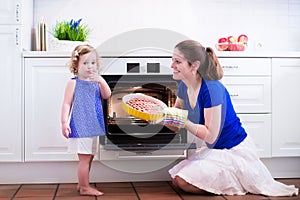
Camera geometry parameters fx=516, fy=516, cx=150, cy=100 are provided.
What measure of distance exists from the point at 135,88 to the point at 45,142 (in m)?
0.62

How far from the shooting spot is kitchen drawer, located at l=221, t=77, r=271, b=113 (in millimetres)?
3141

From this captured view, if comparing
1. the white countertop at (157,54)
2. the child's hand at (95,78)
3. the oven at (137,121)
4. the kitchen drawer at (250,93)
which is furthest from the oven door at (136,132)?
the kitchen drawer at (250,93)

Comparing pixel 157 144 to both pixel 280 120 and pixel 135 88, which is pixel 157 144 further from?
pixel 280 120

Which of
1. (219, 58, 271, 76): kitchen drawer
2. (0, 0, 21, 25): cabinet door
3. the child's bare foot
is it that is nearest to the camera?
the child's bare foot

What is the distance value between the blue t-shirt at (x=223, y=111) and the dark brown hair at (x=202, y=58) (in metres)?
0.04

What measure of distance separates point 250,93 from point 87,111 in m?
1.03

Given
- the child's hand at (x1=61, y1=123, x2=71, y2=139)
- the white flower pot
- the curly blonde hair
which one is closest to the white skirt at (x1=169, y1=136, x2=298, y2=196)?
the child's hand at (x1=61, y1=123, x2=71, y2=139)

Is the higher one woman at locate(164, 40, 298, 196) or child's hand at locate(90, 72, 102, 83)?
child's hand at locate(90, 72, 102, 83)

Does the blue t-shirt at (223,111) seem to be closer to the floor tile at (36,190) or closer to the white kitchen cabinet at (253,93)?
the white kitchen cabinet at (253,93)

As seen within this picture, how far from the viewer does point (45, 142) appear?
119 inches

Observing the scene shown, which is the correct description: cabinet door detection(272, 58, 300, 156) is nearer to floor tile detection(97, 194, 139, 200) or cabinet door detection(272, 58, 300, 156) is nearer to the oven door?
the oven door

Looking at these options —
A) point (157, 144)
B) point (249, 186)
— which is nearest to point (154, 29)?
point (157, 144)

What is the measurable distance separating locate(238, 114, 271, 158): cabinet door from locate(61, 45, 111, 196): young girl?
92cm

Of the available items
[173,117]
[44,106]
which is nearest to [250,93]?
[173,117]
